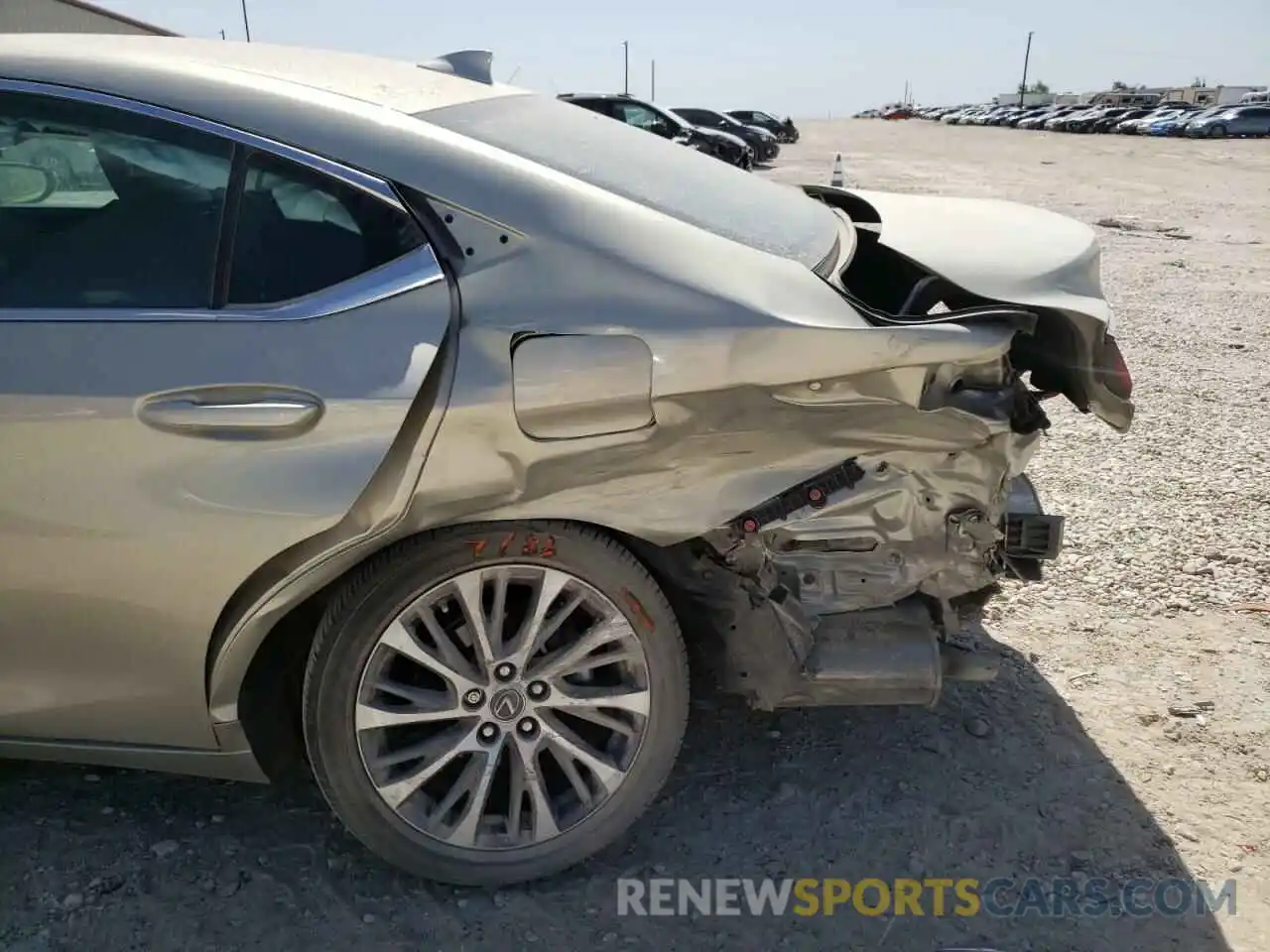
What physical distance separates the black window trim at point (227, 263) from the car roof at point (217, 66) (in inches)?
1.6

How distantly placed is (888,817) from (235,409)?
1.89 m

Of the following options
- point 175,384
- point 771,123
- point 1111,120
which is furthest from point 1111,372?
point 1111,120

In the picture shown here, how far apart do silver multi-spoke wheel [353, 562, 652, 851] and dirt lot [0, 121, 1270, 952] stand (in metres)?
0.22

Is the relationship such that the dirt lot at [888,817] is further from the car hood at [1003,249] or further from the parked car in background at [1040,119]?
the parked car in background at [1040,119]

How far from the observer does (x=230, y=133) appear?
2148 millimetres

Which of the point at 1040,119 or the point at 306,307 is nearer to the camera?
the point at 306,307

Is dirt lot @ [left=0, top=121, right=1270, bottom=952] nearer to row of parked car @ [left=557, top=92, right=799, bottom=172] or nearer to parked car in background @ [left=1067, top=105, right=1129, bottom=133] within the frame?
row of parked car @ [left=557, top=92, right=799, bottom=172]

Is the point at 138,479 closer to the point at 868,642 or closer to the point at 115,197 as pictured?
the point at 115,197

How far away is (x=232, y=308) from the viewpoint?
2121mm

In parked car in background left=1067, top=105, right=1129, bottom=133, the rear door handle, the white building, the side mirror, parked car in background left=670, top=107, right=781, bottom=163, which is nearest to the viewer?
the rear door handle

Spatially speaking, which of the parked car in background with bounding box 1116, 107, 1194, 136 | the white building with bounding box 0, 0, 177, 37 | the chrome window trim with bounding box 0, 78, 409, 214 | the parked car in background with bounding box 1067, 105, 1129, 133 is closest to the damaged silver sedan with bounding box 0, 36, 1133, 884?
the chrome window trim with bounding box 0, 78, 409, 214

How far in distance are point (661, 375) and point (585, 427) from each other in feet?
0.63

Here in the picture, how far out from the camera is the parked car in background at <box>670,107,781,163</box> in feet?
88.5

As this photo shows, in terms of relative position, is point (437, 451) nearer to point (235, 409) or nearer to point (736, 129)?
point (235, 409)
